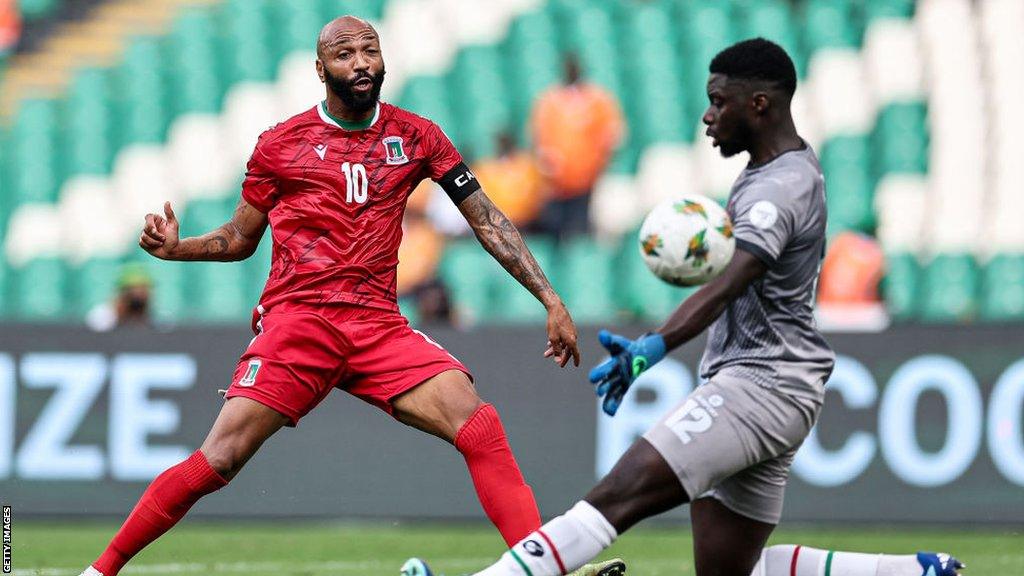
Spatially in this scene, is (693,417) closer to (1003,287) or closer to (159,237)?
(159,237)

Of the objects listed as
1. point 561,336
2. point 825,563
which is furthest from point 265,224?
point 825,563

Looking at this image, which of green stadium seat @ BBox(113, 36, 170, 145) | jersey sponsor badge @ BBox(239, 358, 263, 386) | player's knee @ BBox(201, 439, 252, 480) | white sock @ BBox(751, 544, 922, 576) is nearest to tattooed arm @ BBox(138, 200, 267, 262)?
jersey sponsor badge @ BBox(239, 358, 263, 386)

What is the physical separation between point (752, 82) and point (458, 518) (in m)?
5.79

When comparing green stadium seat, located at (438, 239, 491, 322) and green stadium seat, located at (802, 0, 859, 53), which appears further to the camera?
green stadium seat, located at (802, 0, 859, 53)

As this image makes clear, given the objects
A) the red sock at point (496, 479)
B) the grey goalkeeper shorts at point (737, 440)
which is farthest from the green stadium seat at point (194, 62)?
the grey goalkeeper shorts at point (737, 440)

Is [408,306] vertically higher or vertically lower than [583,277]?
lower

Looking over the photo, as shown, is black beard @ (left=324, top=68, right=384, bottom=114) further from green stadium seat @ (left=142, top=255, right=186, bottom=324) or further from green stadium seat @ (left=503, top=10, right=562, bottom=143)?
green stadium seat @ (left=503, top=10, right=562, bottom=143)

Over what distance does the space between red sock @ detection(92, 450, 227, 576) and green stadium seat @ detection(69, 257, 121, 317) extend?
32.2 ft

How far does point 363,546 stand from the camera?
1007 cm

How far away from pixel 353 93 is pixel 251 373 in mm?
1180

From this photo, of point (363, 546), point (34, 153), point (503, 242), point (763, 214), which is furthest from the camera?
point (34, 153)

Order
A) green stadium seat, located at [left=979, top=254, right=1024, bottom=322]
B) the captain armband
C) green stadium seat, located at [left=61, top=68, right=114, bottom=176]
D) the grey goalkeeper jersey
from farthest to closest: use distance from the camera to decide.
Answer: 1. green stadium seat, located at [left=61, top=68, right=114, bottom=176]
2. green stadium seat, located at [left=979, top=254, right=1024, bottom=322]
3. the captain armband
4. the grey goalkeeper jersey

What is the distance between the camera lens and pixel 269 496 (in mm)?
11211

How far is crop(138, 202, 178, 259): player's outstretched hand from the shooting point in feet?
22.3
